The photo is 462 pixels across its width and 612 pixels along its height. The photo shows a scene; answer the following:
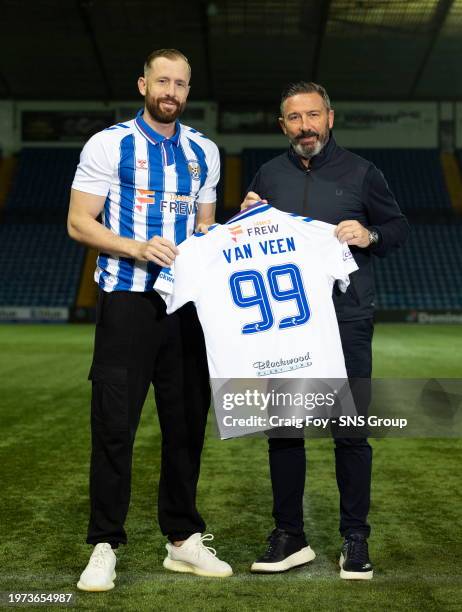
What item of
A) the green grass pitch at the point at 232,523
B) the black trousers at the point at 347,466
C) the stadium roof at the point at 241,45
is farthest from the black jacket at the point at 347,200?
the stadium roof at the point at 241,45

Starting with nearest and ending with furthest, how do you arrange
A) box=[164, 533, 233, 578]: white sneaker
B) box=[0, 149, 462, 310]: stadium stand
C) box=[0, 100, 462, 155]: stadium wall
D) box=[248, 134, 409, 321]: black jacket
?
box=[164, 533, 233, 578]: white sneaker
box=[248, 134, 409, 321]: black jacket
box=[0, 149, 462, 310]: stadium stand
box=[0, 100, 462, 155]: stadium wall

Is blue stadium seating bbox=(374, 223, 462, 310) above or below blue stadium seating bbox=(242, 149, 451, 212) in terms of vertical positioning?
below

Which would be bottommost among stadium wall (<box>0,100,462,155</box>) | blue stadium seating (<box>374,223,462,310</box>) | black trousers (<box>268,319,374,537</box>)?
black trousers (<box>268,319,374,537</box>)

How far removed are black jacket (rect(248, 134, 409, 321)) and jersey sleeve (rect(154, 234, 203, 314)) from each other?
42 centimetres

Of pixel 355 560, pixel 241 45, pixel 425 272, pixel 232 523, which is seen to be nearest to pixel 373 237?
pixel 355 560

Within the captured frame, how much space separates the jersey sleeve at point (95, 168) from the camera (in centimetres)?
291

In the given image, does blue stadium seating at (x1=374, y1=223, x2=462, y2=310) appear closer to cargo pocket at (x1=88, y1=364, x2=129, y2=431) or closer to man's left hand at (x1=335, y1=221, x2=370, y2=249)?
man's left hand at (x1=335, y1=221, x2=370, y2=249)

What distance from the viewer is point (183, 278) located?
299cm

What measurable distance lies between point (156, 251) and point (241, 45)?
2147cm

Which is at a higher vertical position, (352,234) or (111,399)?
(352,234)

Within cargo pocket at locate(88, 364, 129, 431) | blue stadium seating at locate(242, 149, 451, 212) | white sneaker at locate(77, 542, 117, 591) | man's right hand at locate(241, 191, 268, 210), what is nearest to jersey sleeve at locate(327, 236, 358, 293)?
man's right hand at locate(241, 191, 268, 210)

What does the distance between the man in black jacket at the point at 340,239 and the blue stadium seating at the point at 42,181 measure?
77.9ft

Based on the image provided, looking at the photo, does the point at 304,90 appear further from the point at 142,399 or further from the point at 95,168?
the point at 142,399

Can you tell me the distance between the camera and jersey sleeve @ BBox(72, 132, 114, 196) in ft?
9.55
